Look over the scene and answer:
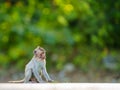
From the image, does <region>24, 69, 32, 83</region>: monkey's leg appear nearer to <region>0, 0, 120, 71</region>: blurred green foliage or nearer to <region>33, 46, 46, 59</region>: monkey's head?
<region>33, 46, 46, 59</region>: monkey's head

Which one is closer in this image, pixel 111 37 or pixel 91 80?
pixel 91 80

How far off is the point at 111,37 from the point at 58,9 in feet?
2.43

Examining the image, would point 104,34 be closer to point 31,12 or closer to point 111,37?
point 111,37

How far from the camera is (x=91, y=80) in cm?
523

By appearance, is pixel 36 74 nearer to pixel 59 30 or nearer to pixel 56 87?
pixel 56 87

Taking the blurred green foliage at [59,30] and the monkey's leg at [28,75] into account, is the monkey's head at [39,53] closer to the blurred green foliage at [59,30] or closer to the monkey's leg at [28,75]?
the monkey's leg at [28,75]

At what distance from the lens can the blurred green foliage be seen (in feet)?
18.1

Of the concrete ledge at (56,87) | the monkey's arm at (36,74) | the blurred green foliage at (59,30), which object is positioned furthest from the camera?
the blurred green foliage at (59,30)

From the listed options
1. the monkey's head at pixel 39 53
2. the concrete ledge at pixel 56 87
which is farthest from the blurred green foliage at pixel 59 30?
the concrete ledge at pixel 56 87

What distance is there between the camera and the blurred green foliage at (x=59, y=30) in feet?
18.1

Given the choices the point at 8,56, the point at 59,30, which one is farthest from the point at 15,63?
the point at 59,30

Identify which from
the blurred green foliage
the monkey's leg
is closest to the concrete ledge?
the monkey's leg

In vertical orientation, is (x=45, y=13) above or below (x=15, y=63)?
above

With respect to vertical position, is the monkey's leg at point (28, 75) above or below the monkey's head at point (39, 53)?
below
